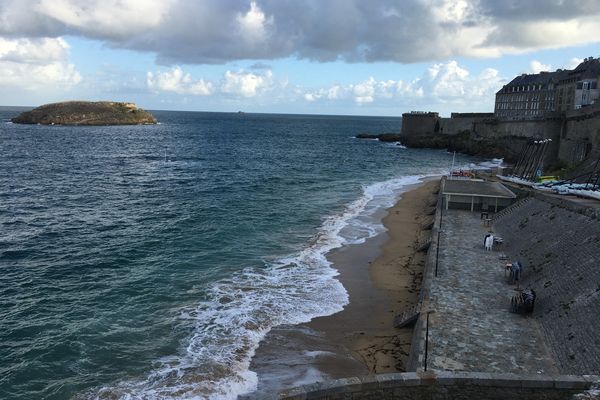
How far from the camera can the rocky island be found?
170125mm

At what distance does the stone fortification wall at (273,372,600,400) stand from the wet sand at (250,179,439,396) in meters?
4.25

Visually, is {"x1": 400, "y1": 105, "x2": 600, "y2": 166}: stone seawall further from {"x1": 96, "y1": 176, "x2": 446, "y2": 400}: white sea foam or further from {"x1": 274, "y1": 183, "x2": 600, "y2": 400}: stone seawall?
{"x1": 96, "y1": 176, "x2": 446, "y2": 400}: white sea foam

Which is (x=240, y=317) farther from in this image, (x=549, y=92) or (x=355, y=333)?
(x=549, y=92)

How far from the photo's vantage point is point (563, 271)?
758 inches

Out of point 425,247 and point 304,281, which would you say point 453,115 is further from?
point 304,281

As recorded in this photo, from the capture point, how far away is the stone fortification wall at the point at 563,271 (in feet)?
46.8

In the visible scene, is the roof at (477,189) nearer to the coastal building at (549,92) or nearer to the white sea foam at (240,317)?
the white sea foam at (240,317)

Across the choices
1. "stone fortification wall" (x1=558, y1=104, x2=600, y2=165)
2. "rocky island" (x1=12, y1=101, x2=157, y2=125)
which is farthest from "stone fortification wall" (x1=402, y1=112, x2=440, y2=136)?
"rocky island" (x1=12, y1=101, x2=157, y2=125)

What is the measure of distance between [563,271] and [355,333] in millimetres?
8380

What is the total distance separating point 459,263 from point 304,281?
24.3 feet

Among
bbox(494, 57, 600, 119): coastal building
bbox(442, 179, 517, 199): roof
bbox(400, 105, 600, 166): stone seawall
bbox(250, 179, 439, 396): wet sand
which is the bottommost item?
bbox(250, 179, 439, 396): wet sand

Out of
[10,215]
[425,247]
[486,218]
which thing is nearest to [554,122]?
[486,218]

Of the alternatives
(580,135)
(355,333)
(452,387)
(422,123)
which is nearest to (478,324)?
(355,333)

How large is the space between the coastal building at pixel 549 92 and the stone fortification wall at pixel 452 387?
63790 millimetres
